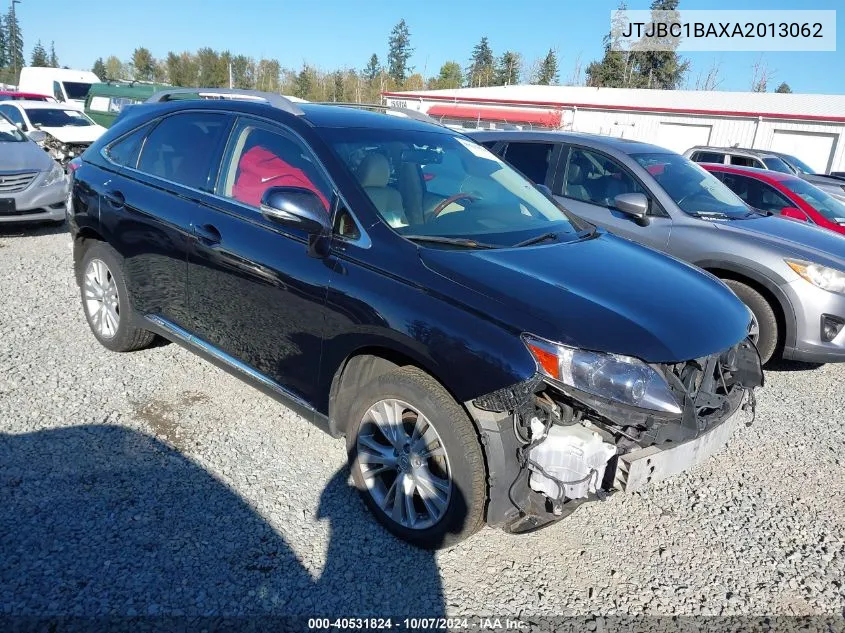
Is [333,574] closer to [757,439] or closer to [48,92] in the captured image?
[757,439]

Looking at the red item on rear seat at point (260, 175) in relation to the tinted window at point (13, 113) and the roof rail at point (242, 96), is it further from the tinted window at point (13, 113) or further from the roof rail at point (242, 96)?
the tinted window at point (13, 113)

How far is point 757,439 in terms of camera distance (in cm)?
417

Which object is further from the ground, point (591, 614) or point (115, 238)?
point (115, 238)

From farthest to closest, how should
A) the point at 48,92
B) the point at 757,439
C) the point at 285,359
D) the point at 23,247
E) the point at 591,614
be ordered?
1. the point at 48,92
2. the point at 23,247
3. the point at 757,439
4. the point at 285,359
5. the point at 591,614

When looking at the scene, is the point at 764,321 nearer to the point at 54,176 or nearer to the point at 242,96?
the point at 242,96

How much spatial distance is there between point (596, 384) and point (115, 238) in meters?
3.37

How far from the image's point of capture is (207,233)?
348cm

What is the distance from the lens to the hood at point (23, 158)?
8.37 m

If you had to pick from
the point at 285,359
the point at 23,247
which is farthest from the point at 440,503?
the point at 23,247

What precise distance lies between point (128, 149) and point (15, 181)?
5199 mm

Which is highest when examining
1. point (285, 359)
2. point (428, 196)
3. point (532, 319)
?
point (428, 196)

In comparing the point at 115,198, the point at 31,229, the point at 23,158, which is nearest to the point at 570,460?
the point at 115,198

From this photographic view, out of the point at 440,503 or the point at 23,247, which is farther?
the point at 23,247

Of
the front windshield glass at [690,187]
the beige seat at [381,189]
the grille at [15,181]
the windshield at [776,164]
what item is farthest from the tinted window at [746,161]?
the grille at [15,181]
